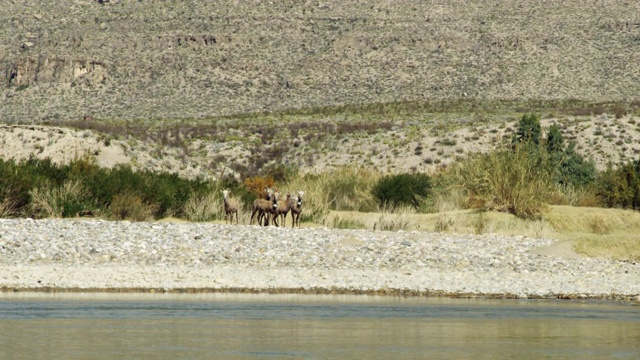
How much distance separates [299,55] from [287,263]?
273ft

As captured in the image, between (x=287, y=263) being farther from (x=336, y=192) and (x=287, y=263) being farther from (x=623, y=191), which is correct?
(x=623, y=191)

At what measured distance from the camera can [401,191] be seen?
35719 mm

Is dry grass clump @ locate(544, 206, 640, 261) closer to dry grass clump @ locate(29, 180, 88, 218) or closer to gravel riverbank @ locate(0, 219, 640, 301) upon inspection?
gravel riverbank @ locate(0, 219, 640, 301)

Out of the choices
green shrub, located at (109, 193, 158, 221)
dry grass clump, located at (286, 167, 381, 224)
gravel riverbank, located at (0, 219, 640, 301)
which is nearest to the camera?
gravel riverbank, located at (0, 219, 640, 301)

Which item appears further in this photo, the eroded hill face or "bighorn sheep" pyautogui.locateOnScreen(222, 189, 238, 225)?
the eroded hill face

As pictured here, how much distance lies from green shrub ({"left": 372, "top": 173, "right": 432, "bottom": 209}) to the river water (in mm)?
16723

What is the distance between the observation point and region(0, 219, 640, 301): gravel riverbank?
63.6 feet

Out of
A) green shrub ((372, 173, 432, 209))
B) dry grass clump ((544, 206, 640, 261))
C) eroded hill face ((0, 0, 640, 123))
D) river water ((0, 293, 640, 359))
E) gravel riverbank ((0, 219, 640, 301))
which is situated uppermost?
eroded hill face ((0, 0, 640, 123))

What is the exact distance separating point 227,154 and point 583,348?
188 ft

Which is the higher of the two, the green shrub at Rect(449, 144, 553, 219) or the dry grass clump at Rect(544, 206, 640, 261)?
the green shrub at Rect(449, 144, 553, 219)

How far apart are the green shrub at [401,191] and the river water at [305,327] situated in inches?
658

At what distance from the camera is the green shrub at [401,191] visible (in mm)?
35234

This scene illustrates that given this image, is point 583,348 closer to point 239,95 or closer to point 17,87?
point 239,95

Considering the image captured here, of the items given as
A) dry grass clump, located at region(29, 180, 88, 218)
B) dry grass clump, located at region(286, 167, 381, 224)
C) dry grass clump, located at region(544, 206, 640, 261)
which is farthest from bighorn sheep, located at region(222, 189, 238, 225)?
dry grass clump, located at region(544, 206, 640, 261)
